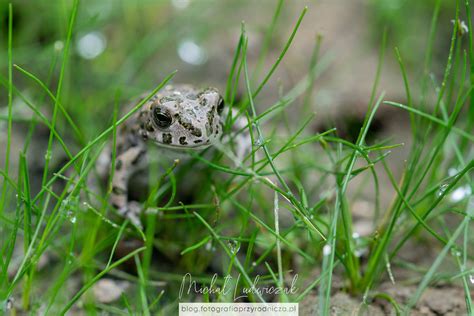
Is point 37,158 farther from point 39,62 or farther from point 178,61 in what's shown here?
point 178,61

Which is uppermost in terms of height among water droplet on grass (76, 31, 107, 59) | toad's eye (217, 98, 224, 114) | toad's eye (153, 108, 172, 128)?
water droplet on grass (76, 31, 107, 59)

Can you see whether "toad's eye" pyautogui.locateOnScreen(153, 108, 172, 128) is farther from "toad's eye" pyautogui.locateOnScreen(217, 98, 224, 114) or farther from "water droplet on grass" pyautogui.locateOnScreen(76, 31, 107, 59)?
"water droplet on grass" pyautogui.locateOnScreen(76, 31, 107, 59)

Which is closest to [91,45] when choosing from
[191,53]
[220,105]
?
[191,53]

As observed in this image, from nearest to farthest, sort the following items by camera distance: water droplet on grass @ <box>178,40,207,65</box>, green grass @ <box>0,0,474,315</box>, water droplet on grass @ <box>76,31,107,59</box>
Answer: green grass @ <box>0,0,474,315</box>
water droplet on grass @ <box>76,31,107,59</box>
water droplet on grass @ <box>178,40,207,65</box>

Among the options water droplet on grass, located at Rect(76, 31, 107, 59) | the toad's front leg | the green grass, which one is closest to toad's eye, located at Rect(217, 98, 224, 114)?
the green grass

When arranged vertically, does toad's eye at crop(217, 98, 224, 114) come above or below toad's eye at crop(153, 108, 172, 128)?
above

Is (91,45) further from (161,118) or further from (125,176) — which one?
(161,118)

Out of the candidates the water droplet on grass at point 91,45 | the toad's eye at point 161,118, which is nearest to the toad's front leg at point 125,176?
the toad's eye at point 161,118
